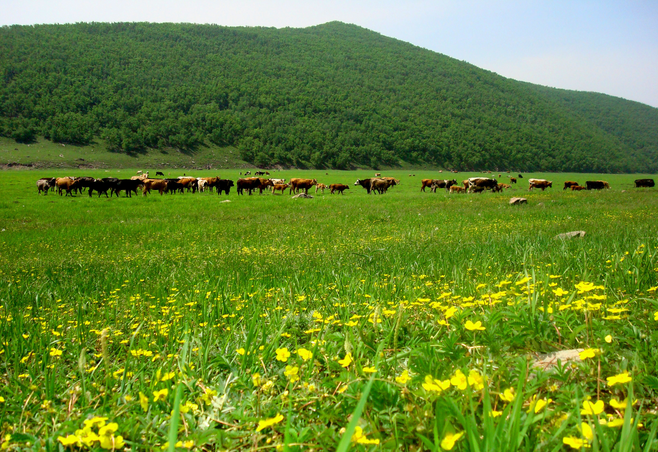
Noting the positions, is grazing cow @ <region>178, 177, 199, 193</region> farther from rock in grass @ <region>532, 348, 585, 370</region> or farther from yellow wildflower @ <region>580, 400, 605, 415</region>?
yellow wildflower @ <region>580, 400, 605, 415</region>

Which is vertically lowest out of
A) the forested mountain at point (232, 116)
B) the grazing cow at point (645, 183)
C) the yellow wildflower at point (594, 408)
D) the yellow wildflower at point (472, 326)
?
the yellow wildflower at point (594, 408)

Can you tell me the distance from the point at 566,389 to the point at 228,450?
1.57 metres

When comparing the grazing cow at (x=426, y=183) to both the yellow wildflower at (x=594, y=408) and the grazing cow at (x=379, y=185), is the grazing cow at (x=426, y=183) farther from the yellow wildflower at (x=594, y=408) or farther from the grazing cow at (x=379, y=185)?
the yellow wildflower at (x=594, y=408)

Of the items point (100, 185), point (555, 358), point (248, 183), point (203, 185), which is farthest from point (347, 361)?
point (203, 185)

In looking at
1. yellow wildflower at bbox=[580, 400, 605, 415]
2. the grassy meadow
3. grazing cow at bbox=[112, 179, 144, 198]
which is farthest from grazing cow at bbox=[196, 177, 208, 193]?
yellow wildflower at bbox=[580, 400, 605, 415]

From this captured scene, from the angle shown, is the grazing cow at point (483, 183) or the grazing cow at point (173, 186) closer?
the grazing cow at point (173, 186)

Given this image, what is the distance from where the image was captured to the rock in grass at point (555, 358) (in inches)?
89.5

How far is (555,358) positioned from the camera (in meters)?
2.38

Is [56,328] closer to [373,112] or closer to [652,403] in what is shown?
[652,403]

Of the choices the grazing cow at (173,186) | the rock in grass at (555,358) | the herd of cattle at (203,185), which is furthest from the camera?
the grazing cow at (173,186)

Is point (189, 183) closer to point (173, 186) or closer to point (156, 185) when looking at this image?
point (173, 186)

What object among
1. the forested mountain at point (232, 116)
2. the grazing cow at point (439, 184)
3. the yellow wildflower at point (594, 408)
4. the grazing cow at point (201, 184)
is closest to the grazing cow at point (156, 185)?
the grazing cow at point (201, 184)

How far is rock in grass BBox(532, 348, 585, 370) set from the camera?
2.27m

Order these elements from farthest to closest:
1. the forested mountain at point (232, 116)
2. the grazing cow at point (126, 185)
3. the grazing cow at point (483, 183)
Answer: the forested mountain at point (232, 116), the grazing cow at point (483, 183), the grazing cow at point (126, 185)
